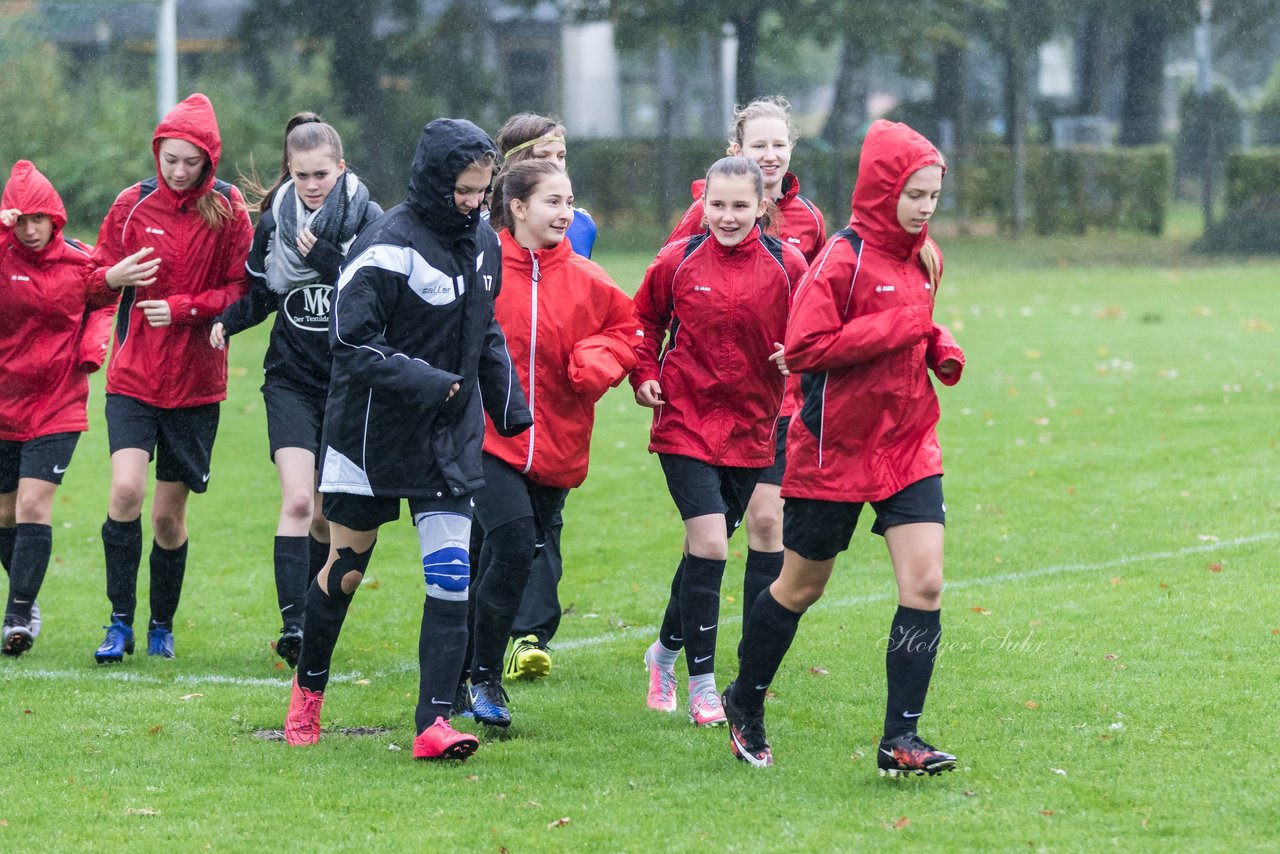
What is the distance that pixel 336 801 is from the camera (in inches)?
197

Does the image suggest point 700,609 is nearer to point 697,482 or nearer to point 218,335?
point 697,482

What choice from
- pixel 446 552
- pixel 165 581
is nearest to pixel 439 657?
pixel 446 552

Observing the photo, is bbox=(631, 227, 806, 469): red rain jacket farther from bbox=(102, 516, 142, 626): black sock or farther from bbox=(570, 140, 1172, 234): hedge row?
bbox=(570, 140, 1172, 234): hedge row

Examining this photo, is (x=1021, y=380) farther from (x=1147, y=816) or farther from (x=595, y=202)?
(x=595, y=202)

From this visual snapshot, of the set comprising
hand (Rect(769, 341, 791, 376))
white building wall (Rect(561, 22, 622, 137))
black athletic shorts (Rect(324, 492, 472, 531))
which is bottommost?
black athletic shorts (Rect(324, 492, 472, 531))

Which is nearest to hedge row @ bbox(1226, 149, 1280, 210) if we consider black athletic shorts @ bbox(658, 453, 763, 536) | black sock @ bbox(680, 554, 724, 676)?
black athletic shorts @ bbox(658, 453, 763, 536)

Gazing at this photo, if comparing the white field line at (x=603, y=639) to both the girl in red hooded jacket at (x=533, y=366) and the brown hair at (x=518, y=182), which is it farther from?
the brown hair at (x=518, y=182)

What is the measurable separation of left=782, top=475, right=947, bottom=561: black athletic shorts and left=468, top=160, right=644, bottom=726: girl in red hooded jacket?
94 cm

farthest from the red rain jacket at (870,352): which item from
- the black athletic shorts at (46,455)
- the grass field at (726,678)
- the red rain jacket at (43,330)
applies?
the black athletic shorts at (46,455)

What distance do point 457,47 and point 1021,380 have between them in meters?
17.9

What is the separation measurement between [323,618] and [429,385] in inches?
41.0

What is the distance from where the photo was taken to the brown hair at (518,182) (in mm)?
5828

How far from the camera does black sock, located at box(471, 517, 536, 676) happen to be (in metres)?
5.75

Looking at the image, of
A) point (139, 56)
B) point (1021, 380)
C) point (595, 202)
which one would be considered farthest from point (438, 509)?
point (595, 202)
